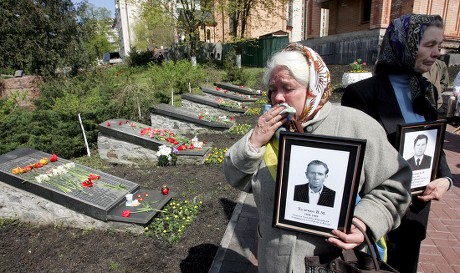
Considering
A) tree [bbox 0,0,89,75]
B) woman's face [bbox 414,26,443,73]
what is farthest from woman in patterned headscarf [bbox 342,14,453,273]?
tree [bbox 0,0,89,75]

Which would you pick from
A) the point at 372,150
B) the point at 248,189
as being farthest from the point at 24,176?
the point at 372,150

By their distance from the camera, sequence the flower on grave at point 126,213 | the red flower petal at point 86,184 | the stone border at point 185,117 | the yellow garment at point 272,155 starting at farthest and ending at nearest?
the stone border at point 185,117 < the red flower petal at point 86,184 < the flower on grave at point 126,213 < the yellow garment at point 272,155

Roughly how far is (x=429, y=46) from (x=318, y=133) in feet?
2.83

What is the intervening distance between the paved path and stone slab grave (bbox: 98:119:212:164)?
1721 mm

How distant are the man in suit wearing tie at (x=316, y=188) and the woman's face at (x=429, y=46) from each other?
975 mm

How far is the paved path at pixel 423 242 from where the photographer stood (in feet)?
8.95

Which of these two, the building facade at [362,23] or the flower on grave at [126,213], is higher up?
the building facade at [362,23]

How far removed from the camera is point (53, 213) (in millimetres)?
3305

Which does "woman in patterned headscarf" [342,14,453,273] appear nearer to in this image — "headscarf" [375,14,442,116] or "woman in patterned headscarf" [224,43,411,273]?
"headscarf" [375,14,442,116]

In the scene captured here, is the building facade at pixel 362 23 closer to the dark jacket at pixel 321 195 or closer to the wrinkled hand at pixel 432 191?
the wrinkled hand at pixel 432 191

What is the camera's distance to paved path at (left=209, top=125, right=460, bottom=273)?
2.73 meters

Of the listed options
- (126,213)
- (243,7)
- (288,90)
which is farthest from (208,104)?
(243,7)

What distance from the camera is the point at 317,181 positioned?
3.84ft

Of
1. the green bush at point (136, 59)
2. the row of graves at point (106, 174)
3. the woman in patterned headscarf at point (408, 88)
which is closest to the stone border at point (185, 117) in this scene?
the row of graves at point (106, 174)
